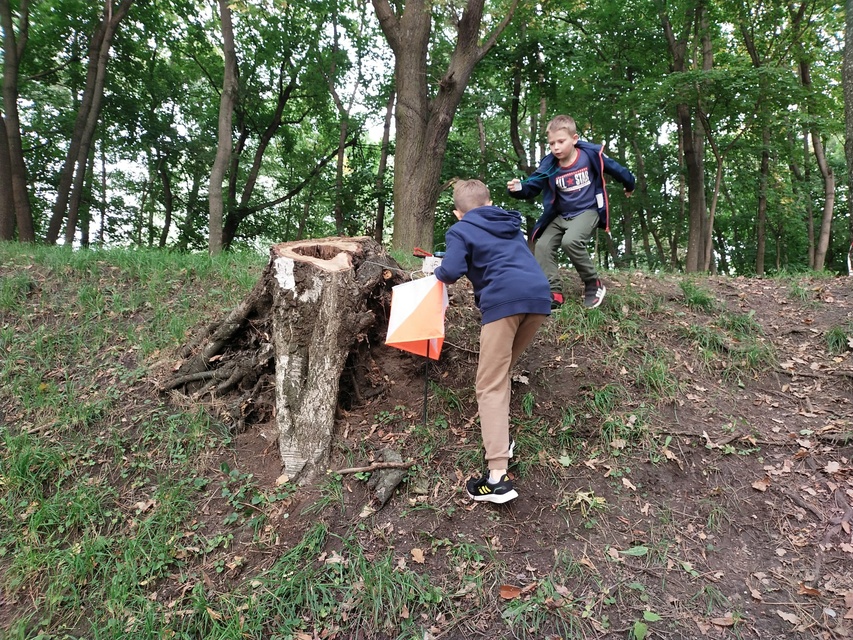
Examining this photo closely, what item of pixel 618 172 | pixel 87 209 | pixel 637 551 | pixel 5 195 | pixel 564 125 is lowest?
pixel 637 551

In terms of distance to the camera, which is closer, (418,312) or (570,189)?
(418,312)

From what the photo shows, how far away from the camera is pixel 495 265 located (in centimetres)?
312

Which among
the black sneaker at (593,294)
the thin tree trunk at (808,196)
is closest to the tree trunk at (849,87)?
the black sneaker at (593,294)

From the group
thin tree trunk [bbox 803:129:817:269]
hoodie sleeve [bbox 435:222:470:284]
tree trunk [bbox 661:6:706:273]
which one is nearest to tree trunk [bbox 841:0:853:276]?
hoodie sleeve [bbox 435:222:470:284]

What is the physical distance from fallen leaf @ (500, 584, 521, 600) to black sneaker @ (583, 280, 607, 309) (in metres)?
2.75

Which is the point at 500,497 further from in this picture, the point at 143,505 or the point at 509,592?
the point at 143,505

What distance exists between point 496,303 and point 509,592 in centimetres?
167

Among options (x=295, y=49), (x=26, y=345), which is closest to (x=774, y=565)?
(x=26, y=345)

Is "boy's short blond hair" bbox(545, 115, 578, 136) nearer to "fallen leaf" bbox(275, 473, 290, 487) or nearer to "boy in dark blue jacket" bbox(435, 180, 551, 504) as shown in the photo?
"boy in dark blue jacket" bbox(435, 180, 551, 504)

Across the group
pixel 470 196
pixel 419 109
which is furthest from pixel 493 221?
pixel 419 109

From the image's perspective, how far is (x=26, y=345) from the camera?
4.68 meters

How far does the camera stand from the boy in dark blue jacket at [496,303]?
3.04m

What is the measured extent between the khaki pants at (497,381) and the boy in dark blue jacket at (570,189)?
5.03 feet

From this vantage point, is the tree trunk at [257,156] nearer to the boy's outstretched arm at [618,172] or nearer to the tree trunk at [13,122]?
the tree trunk at [13,122]
